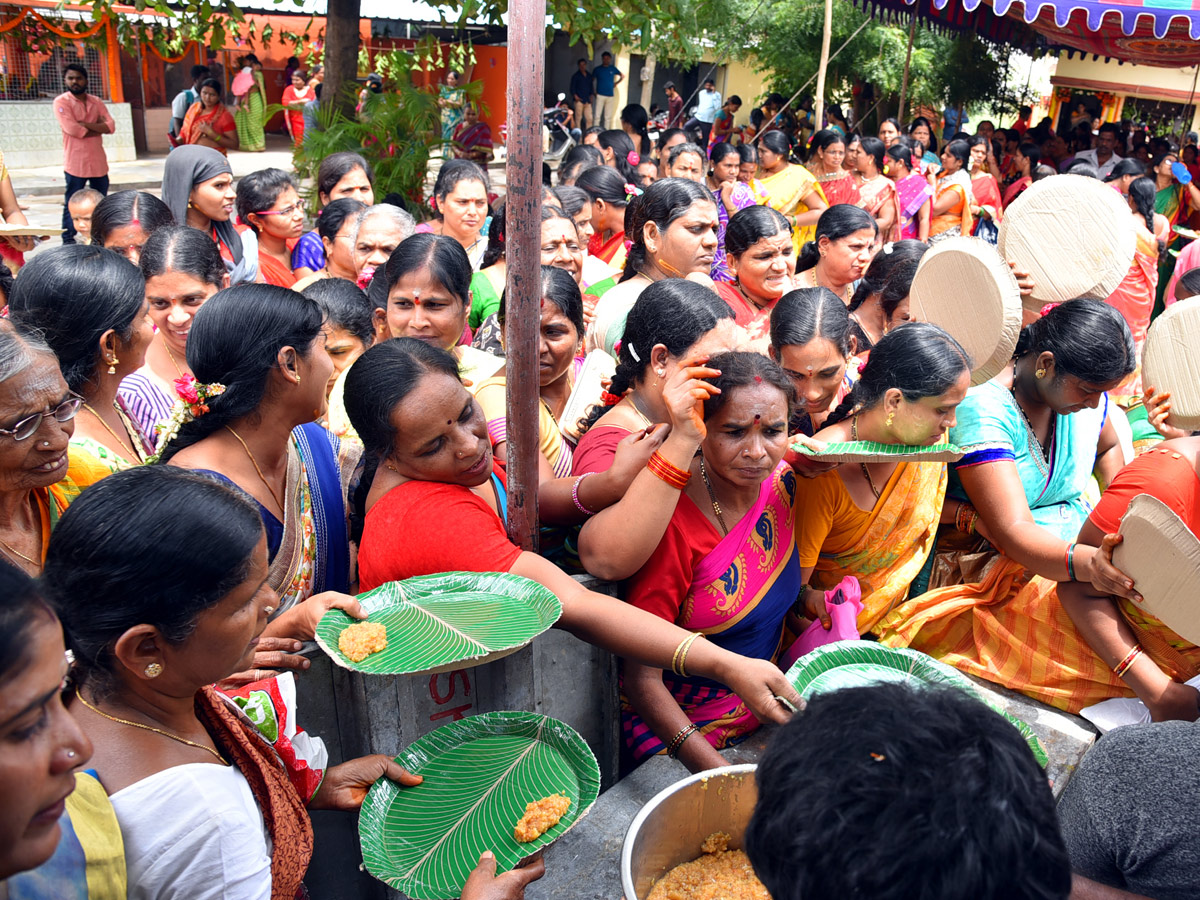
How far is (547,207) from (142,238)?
180 cm

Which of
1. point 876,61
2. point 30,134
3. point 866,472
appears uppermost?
point 876,61

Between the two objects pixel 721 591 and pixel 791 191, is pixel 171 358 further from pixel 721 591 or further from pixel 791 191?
Answer: pixel 791 191

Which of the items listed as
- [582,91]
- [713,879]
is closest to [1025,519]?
[713,879]

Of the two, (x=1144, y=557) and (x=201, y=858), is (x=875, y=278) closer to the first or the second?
(x=1144, y=557)

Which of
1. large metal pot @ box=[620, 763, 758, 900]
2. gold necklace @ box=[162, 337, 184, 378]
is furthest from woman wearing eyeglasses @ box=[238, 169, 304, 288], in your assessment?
large metal pot @ box=[620, 763, 758, 900]

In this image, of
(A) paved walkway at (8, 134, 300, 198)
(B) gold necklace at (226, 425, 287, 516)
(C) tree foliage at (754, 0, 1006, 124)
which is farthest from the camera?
(C) tree foliage at (754, 0, 1006, 124)

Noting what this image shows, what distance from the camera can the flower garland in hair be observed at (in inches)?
82.2

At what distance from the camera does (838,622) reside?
244cm

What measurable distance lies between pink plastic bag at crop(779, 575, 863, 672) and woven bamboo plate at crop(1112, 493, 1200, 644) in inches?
26.5

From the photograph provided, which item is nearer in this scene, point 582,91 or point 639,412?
point 639,412

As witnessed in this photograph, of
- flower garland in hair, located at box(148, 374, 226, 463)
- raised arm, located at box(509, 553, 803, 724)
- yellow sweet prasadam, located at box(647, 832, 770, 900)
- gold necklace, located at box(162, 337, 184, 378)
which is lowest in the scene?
yellow sweet prasadam, located at box(647, 832, 770, 900)

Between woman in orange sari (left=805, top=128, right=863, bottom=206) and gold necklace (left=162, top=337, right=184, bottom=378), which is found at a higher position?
woman in orange sari (left=805, top=128, right=863, bottom=206)

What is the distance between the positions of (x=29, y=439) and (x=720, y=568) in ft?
5.08

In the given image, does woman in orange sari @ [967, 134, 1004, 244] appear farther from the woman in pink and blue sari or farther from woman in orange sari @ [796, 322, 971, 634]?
the woman in pink and blue sari
